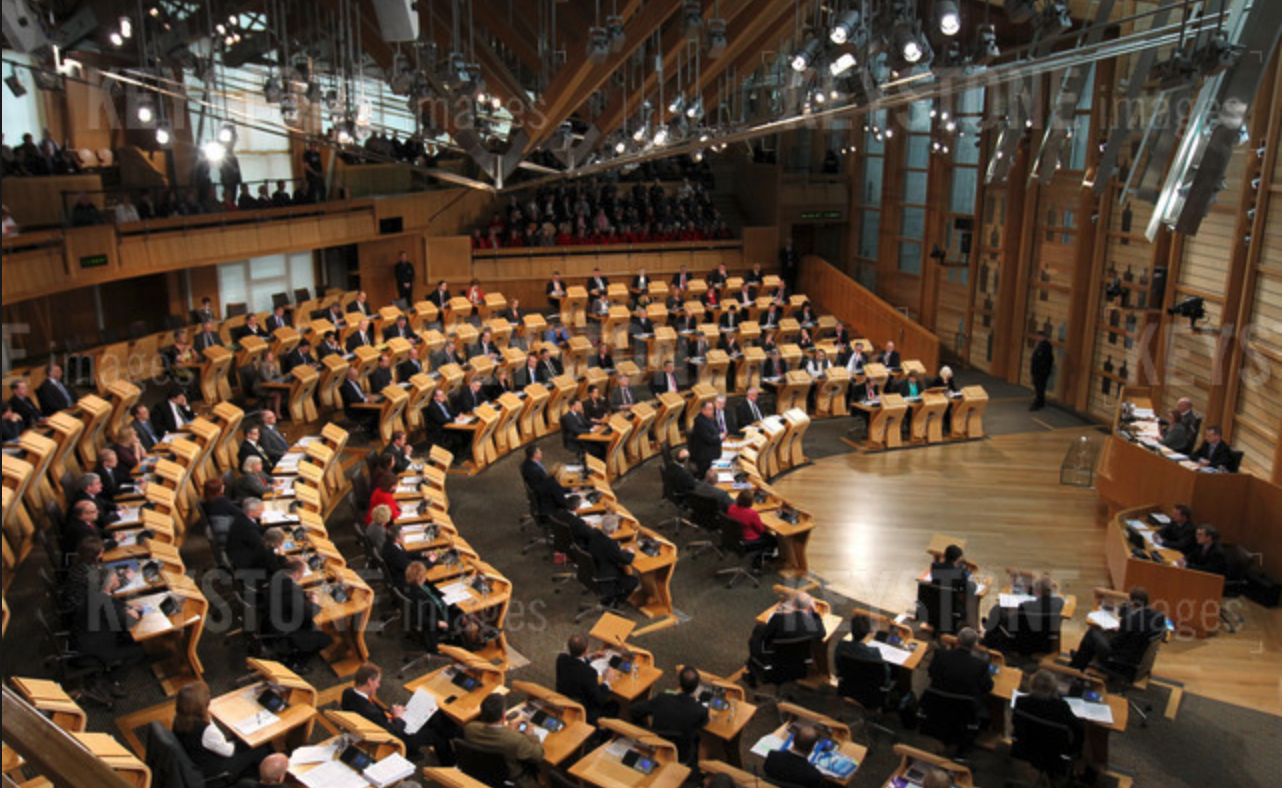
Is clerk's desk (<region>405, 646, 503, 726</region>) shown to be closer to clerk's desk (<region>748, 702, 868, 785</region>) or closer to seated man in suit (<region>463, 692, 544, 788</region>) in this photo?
seated man in suit (<region>463, 692, 544, 788</region>)

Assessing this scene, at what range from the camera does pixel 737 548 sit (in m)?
11.0

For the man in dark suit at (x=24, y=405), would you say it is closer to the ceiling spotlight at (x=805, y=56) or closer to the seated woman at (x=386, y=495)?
the seated woman at (x=386, y=495)

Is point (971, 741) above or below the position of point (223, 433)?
below

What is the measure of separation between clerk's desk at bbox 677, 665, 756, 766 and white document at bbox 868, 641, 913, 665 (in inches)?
50.3

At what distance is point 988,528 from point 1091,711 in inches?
214

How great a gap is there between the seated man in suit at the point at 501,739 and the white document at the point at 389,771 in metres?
0.45

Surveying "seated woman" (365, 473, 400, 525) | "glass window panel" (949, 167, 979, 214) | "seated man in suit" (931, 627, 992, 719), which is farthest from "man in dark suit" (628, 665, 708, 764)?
"glass window panel" (949, 167, 979, 214)

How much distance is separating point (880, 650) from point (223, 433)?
8481 mm

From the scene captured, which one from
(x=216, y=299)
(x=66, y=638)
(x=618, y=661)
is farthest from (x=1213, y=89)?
(x=216, y=299)

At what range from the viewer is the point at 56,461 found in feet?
36.7

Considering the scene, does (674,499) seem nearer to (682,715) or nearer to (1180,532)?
(682,715)

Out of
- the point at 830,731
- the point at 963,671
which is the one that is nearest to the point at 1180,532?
the point at 963,671

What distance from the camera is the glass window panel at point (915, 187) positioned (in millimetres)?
22438

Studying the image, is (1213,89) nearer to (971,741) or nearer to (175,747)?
(971,741)
